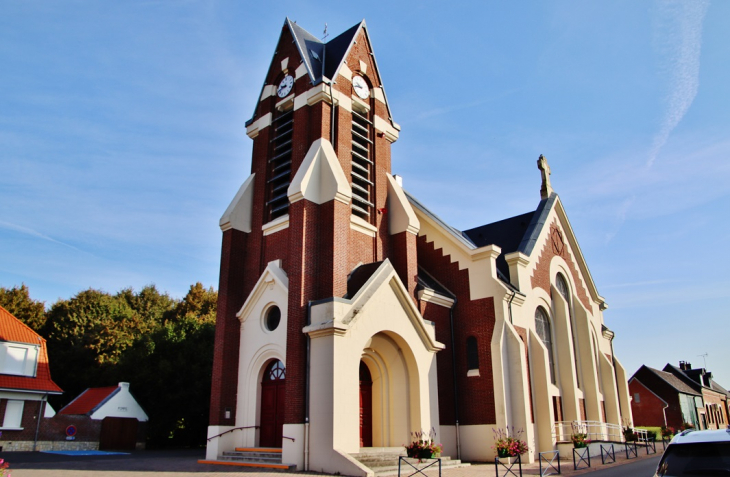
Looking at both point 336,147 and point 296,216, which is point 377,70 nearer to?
point 336,147

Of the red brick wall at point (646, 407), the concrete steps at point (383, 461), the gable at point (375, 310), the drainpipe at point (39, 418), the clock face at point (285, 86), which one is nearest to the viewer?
the concrete steps at point (383, 461)

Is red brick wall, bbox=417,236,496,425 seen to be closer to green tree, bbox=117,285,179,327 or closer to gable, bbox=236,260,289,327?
gable, bbox=236,260,289,327

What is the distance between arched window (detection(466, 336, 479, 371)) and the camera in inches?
867

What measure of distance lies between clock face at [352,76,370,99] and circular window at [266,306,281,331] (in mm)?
10361

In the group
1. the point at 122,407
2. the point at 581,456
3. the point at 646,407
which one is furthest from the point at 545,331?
the point at 646,407

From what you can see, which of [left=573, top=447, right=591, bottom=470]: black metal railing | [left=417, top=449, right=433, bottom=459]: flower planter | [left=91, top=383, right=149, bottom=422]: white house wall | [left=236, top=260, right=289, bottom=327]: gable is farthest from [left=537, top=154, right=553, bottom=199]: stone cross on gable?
[left=91, top=383, right=149, bottom=422]: white house wall

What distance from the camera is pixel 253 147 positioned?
80.6 feet

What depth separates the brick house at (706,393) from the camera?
63.0 metres

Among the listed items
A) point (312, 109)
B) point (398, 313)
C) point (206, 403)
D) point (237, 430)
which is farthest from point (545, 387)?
point (206, 403)

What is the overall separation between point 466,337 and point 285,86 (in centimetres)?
1349

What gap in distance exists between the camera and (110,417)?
30047 mm

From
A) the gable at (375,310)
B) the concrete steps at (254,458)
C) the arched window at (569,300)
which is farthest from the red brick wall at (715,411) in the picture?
the concrete steps at (254,458)

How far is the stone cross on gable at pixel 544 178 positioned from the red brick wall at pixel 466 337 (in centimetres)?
964

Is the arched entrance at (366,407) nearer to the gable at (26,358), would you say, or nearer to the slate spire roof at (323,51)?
the slate spire roof at (323,51)
